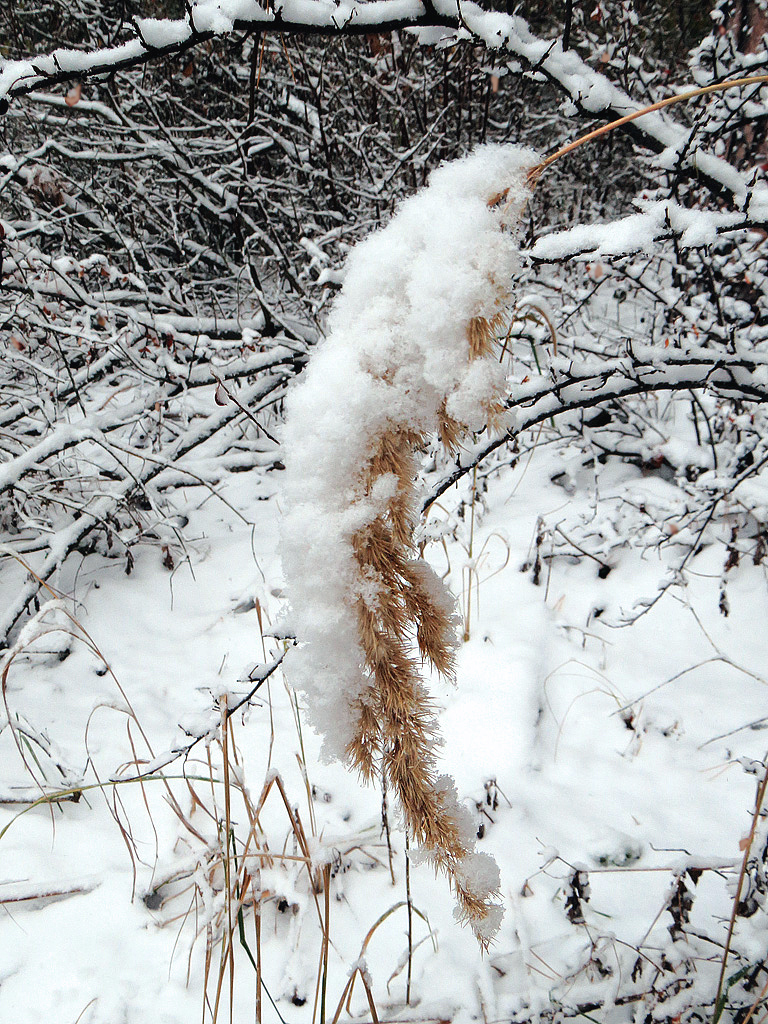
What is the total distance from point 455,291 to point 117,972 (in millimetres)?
1693

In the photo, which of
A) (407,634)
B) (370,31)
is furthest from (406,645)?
(370,31)

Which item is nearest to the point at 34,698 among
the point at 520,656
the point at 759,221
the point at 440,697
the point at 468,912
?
the point at 440,697

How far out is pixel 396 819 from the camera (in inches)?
65.8

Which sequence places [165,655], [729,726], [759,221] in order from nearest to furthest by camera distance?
1. [759,221]
2. [729,726]
3. [165,655]

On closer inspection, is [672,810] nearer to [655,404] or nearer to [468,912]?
[468,912]

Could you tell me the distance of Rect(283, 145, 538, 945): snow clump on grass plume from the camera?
0.51 meters

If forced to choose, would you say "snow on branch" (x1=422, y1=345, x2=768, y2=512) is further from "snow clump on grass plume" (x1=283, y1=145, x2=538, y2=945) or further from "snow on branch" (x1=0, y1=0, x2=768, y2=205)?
"snow clump on grass plume" (x1=283, y1=145, x2=538, y2=945)

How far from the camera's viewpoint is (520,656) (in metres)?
2.31

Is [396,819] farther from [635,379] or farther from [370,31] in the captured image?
[370,31]

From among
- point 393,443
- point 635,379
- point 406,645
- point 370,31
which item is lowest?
point 406,645

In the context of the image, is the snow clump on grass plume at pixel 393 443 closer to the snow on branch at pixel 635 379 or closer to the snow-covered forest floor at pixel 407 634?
the snow-covered forest floor at pixel 407 634

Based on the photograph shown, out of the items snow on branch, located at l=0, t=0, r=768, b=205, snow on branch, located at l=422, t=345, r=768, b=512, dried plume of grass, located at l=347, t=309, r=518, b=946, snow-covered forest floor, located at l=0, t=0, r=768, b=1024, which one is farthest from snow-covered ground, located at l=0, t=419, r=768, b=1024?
snow on branch, located at l=0, t=0, r=768, b=205

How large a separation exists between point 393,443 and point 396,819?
1.42 m

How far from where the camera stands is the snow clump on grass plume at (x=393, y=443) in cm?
51
